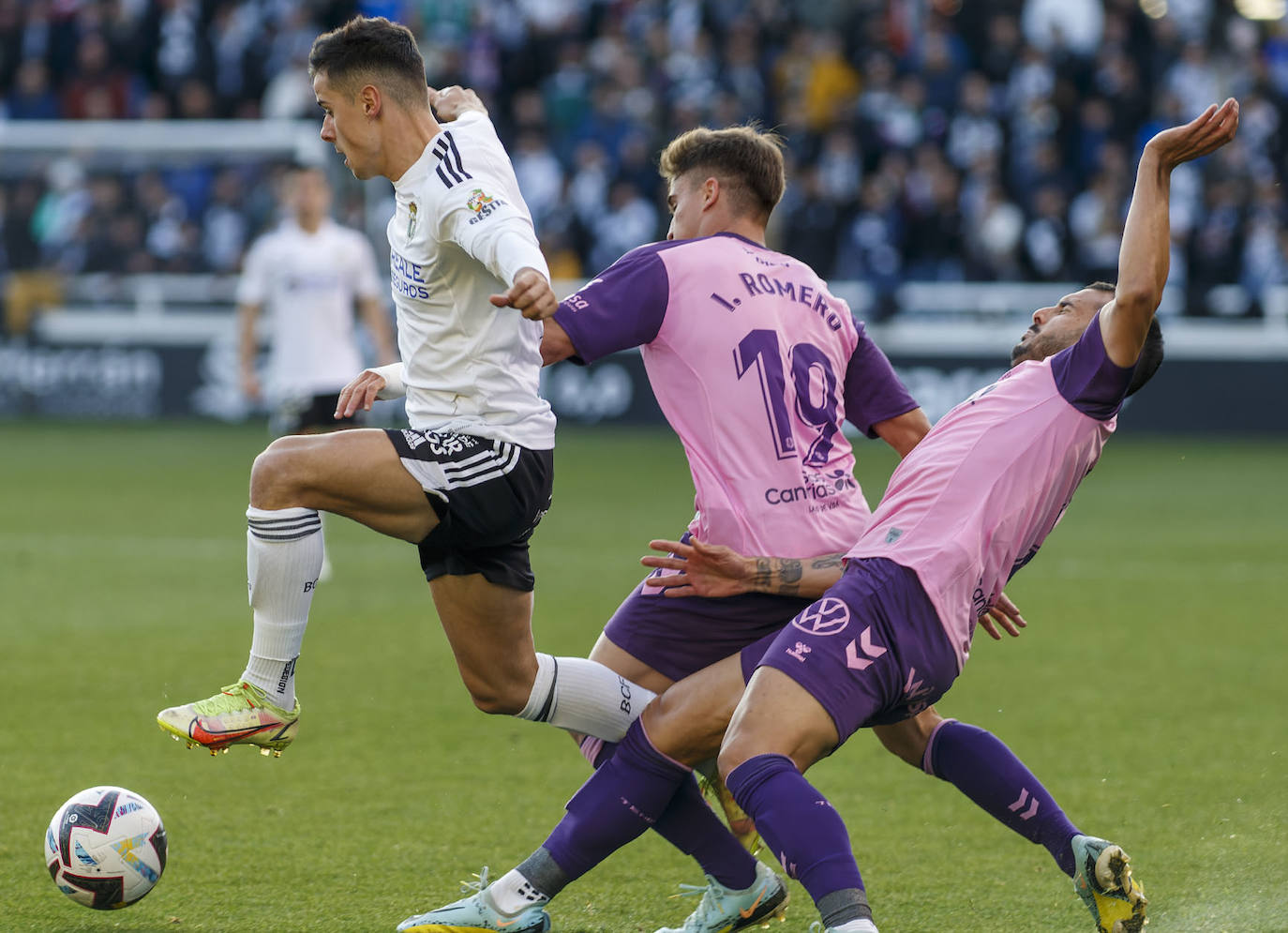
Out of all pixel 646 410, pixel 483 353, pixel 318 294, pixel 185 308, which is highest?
pixel 483 353

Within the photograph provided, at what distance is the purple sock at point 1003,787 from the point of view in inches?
156

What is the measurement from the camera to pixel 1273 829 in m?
4.90

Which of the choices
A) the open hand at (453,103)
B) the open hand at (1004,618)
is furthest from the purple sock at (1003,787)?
the open hand at (453,103)

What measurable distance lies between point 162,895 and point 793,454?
1.95 metres

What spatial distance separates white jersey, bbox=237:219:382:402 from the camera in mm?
10125

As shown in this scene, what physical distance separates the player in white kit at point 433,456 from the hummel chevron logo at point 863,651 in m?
0.90

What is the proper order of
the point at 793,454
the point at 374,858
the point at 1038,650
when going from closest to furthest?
the point at 793,454, the point at 374,858, the point at 1038,650

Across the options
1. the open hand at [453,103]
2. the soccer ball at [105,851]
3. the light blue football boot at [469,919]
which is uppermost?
the open hand at [453,103]

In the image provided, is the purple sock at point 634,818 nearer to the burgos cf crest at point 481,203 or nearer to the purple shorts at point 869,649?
the purple shorts at point 869,649

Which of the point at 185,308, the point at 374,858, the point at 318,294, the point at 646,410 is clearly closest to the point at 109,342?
the point at 185,308

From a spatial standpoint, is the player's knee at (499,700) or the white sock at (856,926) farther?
the player's knee at (499,700)

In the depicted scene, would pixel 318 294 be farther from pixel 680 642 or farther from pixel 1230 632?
pixel 680 642

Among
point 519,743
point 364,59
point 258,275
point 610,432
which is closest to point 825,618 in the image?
point 364,59

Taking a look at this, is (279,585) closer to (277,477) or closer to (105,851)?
(277,477)
